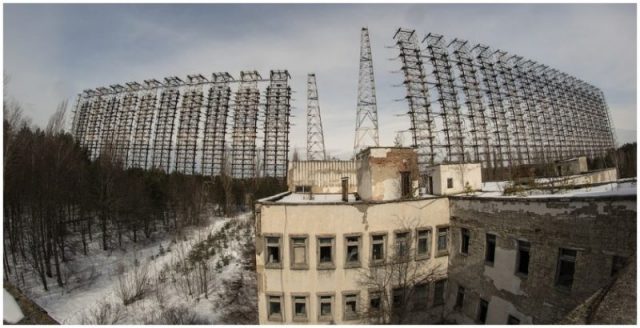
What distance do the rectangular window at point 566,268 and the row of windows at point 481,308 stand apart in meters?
2.00

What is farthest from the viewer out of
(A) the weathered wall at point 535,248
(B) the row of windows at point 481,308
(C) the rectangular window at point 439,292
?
(C) the rectangular window at point 439,292

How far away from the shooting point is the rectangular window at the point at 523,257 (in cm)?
1053

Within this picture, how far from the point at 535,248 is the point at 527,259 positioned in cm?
64

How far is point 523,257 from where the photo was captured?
35.1 feet

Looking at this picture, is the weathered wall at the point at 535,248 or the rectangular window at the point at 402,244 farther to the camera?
the rectangular window at the point at 402,244

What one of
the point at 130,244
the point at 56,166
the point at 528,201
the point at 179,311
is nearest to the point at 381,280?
the point at 528,201

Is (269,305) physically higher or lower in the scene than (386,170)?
lower

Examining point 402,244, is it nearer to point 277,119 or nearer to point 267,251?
point 267,251

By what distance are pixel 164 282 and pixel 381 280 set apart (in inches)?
567

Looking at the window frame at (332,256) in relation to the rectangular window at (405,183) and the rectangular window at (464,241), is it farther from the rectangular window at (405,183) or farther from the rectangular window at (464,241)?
the rectangular window at (464,241)

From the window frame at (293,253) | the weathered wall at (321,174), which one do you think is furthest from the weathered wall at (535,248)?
the weathered wall at (321,174)

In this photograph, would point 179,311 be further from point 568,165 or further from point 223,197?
point 223,197

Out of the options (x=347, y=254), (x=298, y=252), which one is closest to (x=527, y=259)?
(x=347, y=254)

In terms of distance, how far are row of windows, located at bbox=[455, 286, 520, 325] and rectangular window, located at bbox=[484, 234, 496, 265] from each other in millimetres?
1399
